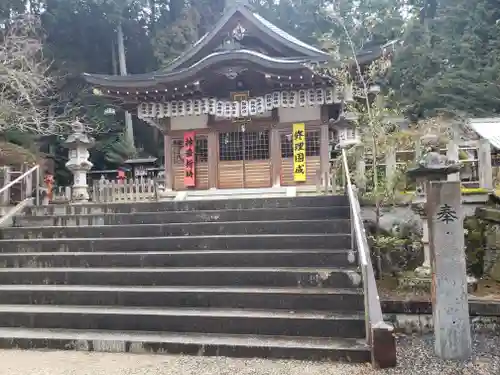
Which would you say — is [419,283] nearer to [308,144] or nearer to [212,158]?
[308,144]

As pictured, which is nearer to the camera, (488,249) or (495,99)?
(488,249)

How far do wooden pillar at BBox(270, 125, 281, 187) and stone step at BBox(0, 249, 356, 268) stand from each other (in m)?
6.26

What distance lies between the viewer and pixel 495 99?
1952 cm

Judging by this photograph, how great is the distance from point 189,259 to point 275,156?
6.71 m

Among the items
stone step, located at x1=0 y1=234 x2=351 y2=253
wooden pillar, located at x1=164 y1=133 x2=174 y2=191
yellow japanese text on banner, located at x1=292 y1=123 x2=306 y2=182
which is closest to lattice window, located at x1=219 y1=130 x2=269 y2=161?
yellow japanese text on banner, located at x1=292 y1=123 x2=306 y2=182

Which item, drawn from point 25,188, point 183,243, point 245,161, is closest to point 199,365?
point 183,243

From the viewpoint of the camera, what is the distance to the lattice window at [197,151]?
12969mm

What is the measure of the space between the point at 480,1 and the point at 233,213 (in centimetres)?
2280

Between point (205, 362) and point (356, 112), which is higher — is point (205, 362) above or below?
below

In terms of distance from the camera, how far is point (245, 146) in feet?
41.6

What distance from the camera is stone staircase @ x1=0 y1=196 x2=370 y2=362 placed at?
15.3 ft

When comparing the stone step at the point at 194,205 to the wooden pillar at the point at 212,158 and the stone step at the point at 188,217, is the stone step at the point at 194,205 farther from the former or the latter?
the wooden pillar at the point at 212,158

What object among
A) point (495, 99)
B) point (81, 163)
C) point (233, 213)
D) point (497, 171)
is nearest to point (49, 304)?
point (233, 213)

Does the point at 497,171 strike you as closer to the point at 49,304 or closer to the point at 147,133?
the point at 49,304
